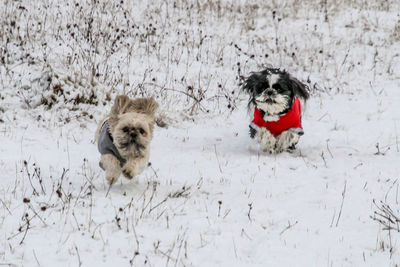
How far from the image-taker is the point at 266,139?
692cm

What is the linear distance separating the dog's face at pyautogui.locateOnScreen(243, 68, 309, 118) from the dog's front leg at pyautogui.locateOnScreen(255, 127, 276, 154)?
10.8 inches

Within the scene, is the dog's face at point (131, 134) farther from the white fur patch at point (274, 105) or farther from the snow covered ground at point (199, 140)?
the white fur patch at point (274, 105)

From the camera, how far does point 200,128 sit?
815 centimetres

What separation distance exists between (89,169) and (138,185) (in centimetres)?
101

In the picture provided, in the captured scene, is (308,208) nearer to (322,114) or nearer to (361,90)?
(322,114)

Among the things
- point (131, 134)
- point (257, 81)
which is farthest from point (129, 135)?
point (257, 81)

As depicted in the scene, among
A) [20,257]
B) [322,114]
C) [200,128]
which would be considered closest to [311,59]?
[322,114]

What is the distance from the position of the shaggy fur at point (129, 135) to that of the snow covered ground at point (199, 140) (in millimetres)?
305

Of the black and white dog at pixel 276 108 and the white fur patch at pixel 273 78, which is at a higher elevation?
the white fur patch at pixel 273 78

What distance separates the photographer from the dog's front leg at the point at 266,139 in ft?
22.6

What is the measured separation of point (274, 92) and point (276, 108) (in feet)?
0.87

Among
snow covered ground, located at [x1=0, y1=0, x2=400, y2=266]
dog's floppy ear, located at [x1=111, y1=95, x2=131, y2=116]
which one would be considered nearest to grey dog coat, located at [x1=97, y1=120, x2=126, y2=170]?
dog's floppy ear, located at [x1=111, y1=95, x2=131, y2=116]

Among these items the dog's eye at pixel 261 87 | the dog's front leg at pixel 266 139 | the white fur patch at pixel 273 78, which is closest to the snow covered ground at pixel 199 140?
the dog's front leg at pixel 266 139

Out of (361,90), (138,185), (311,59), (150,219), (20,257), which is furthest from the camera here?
(311,59)
